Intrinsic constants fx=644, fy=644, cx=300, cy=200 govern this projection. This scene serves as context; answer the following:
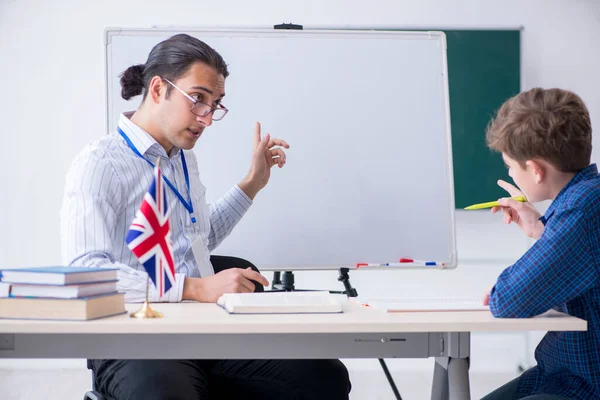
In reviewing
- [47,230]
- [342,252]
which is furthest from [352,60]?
[47,230]

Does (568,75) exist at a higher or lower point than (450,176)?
higher

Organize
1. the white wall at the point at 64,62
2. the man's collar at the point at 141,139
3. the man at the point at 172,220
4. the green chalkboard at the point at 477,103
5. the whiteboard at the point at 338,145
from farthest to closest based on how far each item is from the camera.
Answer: the white wall at the point at 64,62
the green chalkboard at the point at 477,103
the whiteboard at the point at 338,145
the man's collar at the point at 141,139
the man at the point at 172,220

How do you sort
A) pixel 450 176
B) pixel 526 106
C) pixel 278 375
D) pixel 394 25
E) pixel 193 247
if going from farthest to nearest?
pixel 394 25 → pixel 450 176 → pixel 193 247 → pixel 278 375 → pixel 526 106

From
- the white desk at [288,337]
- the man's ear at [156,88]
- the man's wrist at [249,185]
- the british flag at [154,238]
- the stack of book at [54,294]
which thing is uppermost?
the man's ear at [156,88]

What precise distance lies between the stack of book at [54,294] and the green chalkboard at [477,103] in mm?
2758

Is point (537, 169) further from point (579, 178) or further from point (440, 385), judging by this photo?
point (440, 385)

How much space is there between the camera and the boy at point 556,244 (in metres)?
1.22

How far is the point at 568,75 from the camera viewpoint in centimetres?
379

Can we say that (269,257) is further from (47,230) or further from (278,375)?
(47,230)

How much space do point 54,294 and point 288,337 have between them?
17.2 inches

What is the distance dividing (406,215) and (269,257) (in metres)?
0.63

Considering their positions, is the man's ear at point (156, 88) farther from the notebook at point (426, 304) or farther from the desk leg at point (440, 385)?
the desk leg at point (440, 385)

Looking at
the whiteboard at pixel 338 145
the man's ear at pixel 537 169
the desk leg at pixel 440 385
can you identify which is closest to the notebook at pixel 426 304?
the desk leg at pixel 440 385

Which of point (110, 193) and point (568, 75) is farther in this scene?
point (568, 75)
